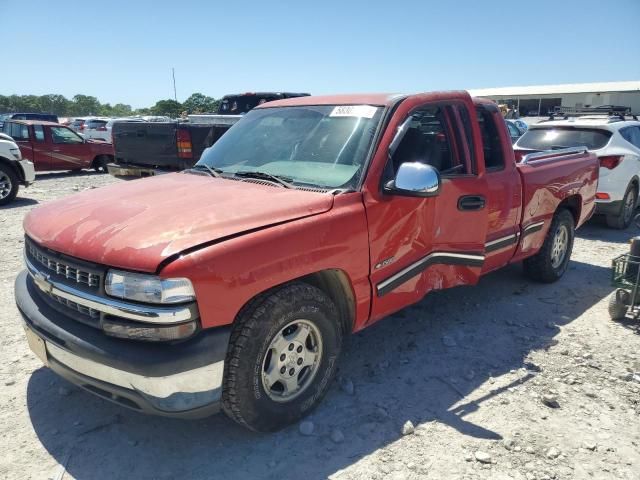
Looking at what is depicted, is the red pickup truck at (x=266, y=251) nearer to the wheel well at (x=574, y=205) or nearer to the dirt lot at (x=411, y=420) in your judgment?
the dirt lot at (x=411, y=420)

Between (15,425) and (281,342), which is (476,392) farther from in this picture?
(15,425)

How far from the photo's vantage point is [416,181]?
2953 mm

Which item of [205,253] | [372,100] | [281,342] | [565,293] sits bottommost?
[565,293]

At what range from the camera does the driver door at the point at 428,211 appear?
3.14m

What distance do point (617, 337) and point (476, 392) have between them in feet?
5.58

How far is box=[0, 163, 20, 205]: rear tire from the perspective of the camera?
9.71 m

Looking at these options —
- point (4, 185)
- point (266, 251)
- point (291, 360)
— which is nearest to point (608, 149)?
point (291, 360)

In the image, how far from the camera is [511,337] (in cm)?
416

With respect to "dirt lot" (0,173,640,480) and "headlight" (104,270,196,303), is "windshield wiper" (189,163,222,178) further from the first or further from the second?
"dirt lot" (0,173,640,480)

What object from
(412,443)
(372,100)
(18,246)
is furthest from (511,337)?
(18,246)

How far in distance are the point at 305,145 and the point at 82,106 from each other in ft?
307

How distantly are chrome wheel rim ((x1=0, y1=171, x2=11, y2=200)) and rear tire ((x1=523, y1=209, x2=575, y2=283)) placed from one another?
959 centimetres

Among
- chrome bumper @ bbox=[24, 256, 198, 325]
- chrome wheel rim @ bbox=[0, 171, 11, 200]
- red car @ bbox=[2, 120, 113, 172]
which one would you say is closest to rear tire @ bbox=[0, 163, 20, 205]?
chrome wheel rim @ bbox=[0, 171, 11, 200]

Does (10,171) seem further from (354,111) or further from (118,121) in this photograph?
(354,111)
